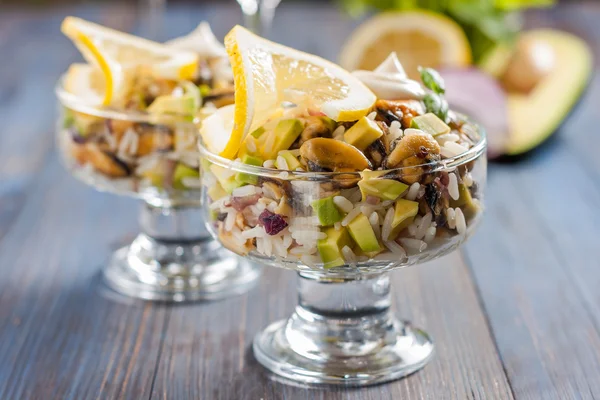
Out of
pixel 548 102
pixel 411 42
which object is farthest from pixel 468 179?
pixel 411 42

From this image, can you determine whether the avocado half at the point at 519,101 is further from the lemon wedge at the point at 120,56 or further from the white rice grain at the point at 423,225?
the white rice grain at the point at 423,225

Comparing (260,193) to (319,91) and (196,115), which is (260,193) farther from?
(196,115)

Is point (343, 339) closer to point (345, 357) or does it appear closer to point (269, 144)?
point (345, 357)

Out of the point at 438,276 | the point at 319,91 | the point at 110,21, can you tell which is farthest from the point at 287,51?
the point at 110,21

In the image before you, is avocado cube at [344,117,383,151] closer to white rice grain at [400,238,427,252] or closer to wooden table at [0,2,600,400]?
white rice grain at [400,238,427,252]

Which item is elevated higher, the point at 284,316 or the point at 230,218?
the point at 230,218
